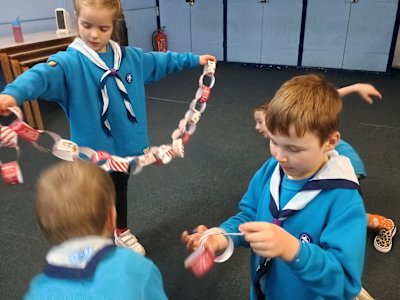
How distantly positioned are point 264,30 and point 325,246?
5.59 meters

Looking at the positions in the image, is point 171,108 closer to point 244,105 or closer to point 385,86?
point 244,105

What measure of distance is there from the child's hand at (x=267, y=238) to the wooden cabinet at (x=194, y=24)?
595cm

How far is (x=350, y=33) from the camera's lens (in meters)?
5.48

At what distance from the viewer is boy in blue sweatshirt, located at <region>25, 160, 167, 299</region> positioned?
0.69 meters

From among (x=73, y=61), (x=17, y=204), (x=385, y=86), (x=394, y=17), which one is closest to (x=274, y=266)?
(x=73, y=61)

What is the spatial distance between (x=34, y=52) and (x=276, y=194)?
3.50 meters

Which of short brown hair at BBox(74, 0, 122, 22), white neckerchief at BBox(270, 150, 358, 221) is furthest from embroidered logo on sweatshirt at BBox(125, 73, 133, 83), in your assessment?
white neckerchief at BBox(270, 150, 358, 221)

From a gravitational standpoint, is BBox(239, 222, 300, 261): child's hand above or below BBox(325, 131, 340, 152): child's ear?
below

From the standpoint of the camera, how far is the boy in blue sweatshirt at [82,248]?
27.0 inches

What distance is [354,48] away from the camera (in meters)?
5.55

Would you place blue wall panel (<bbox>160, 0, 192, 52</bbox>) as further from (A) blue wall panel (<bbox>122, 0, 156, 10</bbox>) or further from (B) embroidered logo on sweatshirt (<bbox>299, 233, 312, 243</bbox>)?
(B) embroidered logo on sweatshirt (<bbox>299, 233, 312, 243</bbox>)

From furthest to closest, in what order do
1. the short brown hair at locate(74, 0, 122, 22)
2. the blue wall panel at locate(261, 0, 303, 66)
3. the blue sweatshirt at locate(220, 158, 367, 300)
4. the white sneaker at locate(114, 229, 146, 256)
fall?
1. the blue wall panel at locate(261, 0, 303, 66)
2. the white sneaker at locate(114, 229, 146, 256)
3. the short brown hair at locate(74, 0, 122, 22)
4. the blue sweatshirt at locate(220, 158, 367, 300)

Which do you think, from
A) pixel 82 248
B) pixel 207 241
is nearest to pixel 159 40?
pixel 207 241

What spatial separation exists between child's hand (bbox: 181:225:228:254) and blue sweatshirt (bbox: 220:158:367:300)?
0.25 ft
